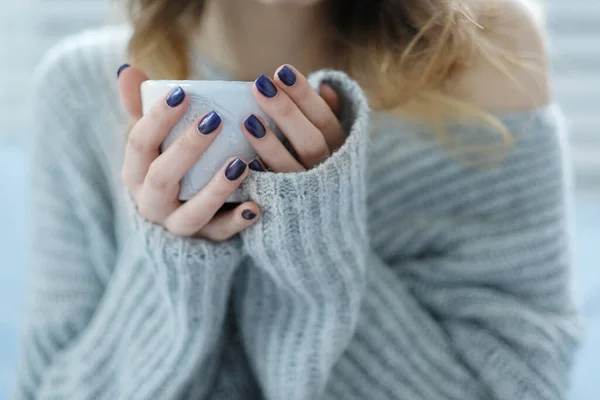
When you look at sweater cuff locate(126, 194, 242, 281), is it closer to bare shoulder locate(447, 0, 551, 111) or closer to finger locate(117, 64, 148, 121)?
finger locate(117, 64, 148, 121)

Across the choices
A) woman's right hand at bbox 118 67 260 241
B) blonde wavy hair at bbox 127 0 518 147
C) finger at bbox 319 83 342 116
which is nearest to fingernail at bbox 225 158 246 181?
woman's right hand at bbox 118 67 260 241

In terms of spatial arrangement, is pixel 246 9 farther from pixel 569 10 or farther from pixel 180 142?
pixel 569 10

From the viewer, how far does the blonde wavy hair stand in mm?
676

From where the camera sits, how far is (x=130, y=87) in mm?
574

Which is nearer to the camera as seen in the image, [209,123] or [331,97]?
[209,123]

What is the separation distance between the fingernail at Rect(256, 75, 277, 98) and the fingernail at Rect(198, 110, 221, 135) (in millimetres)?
38

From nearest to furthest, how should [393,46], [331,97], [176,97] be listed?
[176,97], [331,97], [393,46]

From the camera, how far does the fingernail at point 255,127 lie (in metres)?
0.45

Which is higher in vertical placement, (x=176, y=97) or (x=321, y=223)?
(x=176, y=97)

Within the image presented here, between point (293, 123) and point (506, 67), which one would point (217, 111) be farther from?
point (506, 67)

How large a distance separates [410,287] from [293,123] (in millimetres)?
322

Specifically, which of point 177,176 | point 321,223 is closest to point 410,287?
point 321,223

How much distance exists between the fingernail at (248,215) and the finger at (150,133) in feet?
0.29

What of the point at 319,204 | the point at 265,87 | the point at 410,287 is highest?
the point at 265,87
